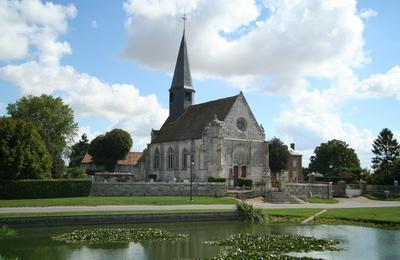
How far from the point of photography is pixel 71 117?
6084 cm

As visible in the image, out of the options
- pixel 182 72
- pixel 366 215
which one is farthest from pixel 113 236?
pixel 182 72

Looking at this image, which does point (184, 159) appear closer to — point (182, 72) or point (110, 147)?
point (182, 72)

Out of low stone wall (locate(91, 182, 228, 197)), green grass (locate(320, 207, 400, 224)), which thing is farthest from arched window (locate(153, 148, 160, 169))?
green grass (locate(320, 207, 400, 224))

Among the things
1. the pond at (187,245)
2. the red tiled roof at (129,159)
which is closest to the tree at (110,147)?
the red tiled roof at (129,159)

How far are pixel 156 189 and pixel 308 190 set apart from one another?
58.9ft

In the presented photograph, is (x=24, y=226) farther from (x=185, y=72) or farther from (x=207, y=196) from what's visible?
(x=185, y=72)

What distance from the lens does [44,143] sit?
46.4 meters

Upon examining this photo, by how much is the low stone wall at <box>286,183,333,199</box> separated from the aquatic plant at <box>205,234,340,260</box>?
94.2 feet

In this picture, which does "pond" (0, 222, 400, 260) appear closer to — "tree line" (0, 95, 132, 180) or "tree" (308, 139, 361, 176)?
"tree line" (0, 95, 132, 180)

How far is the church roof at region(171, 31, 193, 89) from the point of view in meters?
64.4

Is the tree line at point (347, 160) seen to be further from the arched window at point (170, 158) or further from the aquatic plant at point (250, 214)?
the aquatic plant at point (250, 214)

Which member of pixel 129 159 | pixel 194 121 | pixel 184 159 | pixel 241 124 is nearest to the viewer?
pixel 241 124

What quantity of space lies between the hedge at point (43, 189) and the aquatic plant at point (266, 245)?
22.2 meters

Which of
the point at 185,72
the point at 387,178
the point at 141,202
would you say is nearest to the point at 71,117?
the point at 185,72
